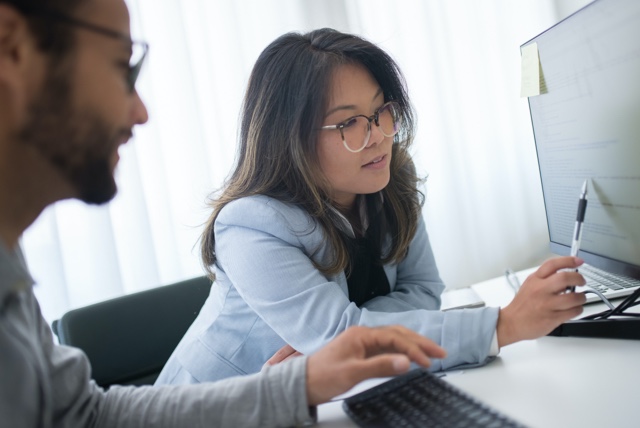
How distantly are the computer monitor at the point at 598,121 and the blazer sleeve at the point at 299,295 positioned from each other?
245 millimetres

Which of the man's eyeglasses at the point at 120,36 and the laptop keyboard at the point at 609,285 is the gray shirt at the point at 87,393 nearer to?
the man's eyeglasses at the point at 120,36

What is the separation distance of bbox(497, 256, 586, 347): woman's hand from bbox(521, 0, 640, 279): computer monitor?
0.39ft

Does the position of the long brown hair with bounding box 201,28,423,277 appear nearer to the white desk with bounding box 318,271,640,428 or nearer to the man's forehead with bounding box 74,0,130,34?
the white desk with bounding box 318,271,640,428

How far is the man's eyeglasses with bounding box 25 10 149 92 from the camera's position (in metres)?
0.71

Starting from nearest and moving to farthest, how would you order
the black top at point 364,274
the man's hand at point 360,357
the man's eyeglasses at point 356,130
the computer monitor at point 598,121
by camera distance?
the man's hand at point 360,357, the computer monitor at point 598,121, the man's eyeglasses at point 356,130, the black top at point 364,274

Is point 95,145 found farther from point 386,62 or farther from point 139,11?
point 139,11

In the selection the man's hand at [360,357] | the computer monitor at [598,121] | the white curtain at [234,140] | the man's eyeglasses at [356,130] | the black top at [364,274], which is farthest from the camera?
the white curtain at [234,140]

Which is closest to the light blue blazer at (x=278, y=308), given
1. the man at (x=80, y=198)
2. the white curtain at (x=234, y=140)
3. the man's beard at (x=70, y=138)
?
the man at (x=80, y=198)

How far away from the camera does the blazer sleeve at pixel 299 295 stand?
99 cm

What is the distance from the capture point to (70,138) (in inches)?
29.0

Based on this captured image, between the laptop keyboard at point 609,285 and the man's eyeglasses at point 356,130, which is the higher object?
the man's eyeglasses at point 356,130

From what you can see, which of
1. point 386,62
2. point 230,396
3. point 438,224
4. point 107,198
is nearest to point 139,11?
point 386,62

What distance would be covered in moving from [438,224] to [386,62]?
1.41 metres

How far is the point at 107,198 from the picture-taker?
805 mm
